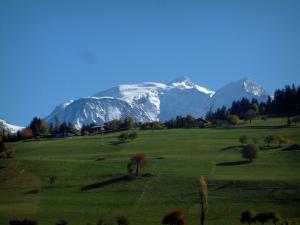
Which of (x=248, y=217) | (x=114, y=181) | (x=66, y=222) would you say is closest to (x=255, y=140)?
(x=114, y=181)

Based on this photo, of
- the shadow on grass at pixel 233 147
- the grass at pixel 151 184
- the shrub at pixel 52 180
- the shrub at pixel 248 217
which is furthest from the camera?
the shadow on grass at pixel 233 147

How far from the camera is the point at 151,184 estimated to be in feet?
330

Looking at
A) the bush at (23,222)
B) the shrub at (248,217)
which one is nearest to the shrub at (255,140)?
the shrub at (248,217)

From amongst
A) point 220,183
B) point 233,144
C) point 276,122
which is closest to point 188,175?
point 220,183

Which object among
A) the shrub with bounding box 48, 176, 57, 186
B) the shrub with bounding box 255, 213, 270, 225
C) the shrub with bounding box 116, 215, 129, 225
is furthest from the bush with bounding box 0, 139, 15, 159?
the shrub with bounding box 255, 213, 270, 225

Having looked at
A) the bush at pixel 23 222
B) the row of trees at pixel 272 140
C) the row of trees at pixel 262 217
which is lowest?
the row of trees at pixel 262 217

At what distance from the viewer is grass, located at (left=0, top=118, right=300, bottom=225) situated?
283 ft

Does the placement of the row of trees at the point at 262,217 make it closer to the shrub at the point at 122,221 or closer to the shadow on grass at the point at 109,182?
the shrub at the point at 122,221

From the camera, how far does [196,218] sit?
270ft

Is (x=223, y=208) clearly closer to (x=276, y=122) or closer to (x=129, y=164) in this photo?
(x=129, y=164)

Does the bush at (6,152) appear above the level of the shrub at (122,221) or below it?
above

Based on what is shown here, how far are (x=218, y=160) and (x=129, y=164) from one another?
18.1 metres

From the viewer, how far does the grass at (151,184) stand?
283ft

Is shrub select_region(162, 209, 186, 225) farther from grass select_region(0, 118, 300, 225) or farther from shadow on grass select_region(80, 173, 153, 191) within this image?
shadow on grass select_region(80, 173, 153, 191)
